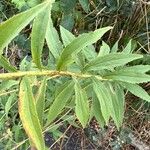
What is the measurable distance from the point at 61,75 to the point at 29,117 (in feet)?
0.78

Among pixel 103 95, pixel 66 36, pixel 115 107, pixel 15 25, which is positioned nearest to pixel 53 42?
pixel 66 36

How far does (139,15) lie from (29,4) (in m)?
0.52

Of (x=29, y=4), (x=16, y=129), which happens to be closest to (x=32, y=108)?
(x=16, y=129)

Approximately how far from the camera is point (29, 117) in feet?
2.27

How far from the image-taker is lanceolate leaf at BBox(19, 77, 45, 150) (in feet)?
2.22

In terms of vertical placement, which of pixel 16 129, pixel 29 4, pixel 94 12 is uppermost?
pixel 29 4

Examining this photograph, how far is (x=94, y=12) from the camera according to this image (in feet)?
6.42

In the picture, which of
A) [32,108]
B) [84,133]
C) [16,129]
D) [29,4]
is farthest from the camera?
[84,133]

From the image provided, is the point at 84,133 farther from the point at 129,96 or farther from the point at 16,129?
the point at 16,129

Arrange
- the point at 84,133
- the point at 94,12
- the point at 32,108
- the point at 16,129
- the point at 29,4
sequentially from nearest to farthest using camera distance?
the point at 32,108 < the point at 16,129 < the point at 29,4 < the point at 94,12 < the point at 84,133

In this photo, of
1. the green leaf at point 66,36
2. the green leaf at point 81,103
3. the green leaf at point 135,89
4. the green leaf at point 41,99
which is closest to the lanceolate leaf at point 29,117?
the green leaf at point 41,99

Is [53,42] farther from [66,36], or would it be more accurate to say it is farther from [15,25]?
[15,25]

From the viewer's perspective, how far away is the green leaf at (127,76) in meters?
1.16

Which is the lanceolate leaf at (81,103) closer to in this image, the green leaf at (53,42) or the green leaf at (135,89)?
the green leaf at (53,42)
